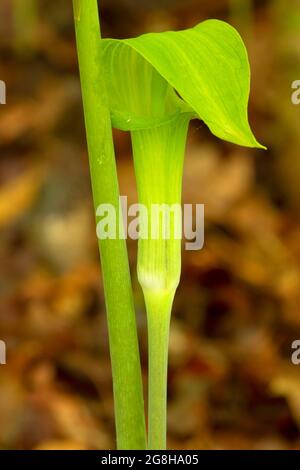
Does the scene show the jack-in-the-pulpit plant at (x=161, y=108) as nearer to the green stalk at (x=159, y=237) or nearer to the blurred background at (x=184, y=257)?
the green stalk at (x=159, y=237)

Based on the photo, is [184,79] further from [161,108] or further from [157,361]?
[157,361]

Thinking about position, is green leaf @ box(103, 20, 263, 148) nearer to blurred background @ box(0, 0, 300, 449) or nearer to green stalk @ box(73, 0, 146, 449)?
green stalk @ box(73, 0, 146, 449)

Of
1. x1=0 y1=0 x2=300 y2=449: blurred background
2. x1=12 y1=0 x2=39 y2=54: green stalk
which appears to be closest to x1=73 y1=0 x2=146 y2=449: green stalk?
x1=0 y1=0 x2=300 y2=449: blurred background

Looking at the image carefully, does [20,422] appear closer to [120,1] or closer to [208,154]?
[208,154]

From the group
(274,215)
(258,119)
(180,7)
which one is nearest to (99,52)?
(274,215)
